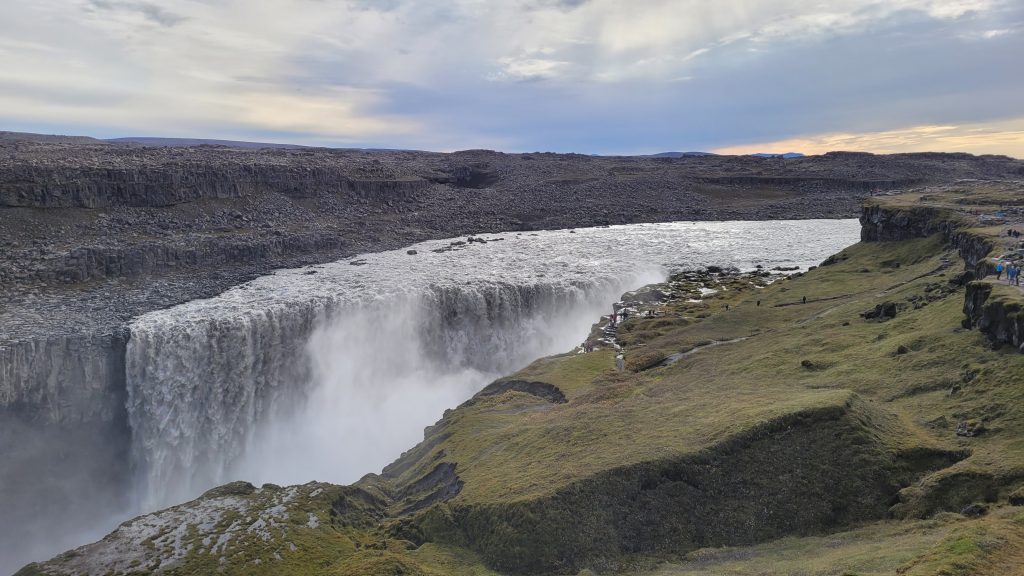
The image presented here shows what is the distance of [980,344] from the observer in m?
21.0

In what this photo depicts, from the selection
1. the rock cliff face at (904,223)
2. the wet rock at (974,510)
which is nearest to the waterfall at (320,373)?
the rock cliff face at (904,223)

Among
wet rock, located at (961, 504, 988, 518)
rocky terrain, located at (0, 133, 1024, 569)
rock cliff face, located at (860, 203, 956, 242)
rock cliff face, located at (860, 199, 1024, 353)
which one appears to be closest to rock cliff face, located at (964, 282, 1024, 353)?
rock cliff face, located at (860, 199, 1024, 353)

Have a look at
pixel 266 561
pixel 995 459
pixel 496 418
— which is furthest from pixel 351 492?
pixel 995 459

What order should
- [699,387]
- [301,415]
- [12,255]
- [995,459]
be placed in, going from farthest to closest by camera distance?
[12,255], [301,415], [699,387], [995,459]

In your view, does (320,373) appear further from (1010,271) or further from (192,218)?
(1010,271)

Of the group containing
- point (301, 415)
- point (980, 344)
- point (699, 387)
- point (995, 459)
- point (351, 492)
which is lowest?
point (301, 415)

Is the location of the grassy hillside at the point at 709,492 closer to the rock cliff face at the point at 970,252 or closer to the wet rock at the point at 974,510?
the wet rock at the point at 974,510

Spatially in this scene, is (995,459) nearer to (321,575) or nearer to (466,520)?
(466,520)

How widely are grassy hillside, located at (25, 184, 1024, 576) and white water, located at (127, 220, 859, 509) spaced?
19.9 meters

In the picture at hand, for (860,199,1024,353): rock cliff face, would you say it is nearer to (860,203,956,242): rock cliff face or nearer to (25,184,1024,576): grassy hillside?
(860,203,956,242): rock cliff face

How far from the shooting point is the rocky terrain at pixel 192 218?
132 ft

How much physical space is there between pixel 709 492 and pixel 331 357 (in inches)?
1458

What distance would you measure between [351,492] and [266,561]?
4.97 metres

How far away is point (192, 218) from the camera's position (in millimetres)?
73812
